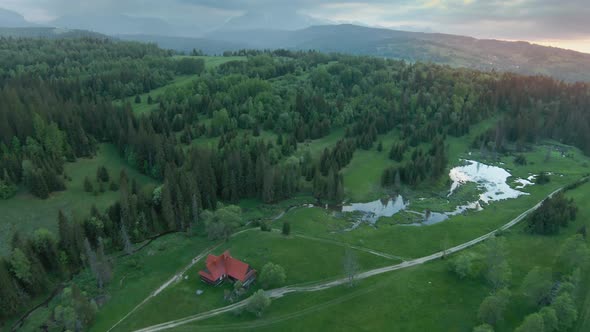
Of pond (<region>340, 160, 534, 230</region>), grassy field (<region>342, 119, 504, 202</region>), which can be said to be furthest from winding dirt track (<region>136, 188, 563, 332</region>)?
grassy field (<region>342, 119, 504, 202</region>)

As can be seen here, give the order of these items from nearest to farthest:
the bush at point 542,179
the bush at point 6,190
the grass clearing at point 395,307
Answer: the grass clearing at point 395,307 < the bush at point 6,190 < the bush at point 542,179

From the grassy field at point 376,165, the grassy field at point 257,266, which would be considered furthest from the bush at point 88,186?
the grassy field at point 376,165

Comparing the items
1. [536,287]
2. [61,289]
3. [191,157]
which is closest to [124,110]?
[191,157]

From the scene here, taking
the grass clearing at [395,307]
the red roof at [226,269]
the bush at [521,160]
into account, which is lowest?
the grass clearing at [395,307]

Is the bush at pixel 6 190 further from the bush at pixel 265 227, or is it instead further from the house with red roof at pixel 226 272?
the bush at pixel 265 227

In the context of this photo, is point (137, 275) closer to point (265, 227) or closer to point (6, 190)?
point (265, 227)

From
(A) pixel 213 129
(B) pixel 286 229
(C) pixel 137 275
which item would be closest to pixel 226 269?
(B) pixel 286 229
